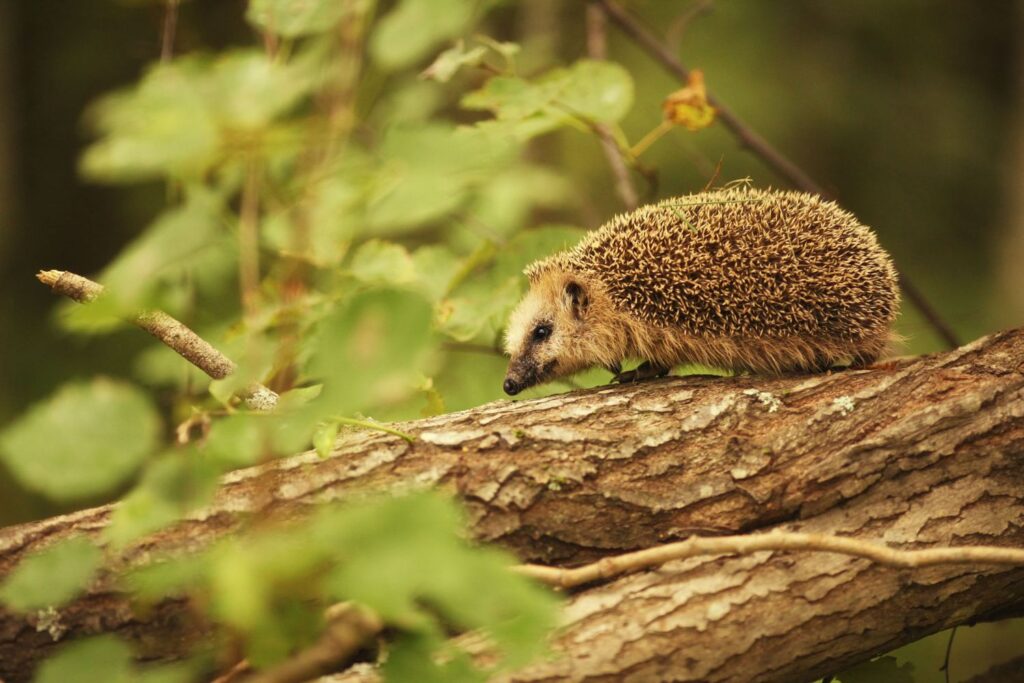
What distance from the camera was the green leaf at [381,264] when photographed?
334 cm

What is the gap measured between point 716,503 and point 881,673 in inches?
26.2

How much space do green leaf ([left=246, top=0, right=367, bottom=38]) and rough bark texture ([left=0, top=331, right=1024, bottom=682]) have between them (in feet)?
3.59

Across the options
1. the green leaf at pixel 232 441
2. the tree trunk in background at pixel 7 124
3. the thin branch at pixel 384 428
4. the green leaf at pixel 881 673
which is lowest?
the green leaf at pixel 881 673

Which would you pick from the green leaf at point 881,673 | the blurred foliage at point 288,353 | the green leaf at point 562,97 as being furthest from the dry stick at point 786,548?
the green leaf at point 562,97

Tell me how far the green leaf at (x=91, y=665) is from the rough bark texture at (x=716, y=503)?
80 centimetres

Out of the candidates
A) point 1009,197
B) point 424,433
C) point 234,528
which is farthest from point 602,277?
point 1009,197

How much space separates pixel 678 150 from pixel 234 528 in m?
7.70

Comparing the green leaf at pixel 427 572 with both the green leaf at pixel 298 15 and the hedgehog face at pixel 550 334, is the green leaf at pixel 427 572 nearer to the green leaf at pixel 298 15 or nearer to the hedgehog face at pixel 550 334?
the green leaf at pixel 298 15

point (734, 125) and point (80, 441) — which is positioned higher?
point (734, 125)

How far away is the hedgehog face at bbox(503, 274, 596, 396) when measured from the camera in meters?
3.64

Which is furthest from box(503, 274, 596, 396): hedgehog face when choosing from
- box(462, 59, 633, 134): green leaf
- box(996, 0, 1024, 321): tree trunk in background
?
box(996, 0, 1024, 321): tree trunk in background

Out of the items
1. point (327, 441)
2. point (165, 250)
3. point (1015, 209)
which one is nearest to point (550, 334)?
point (327, 441)

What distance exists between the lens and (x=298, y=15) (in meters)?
1.61

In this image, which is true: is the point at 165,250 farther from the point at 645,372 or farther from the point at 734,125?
the point at 734,125
